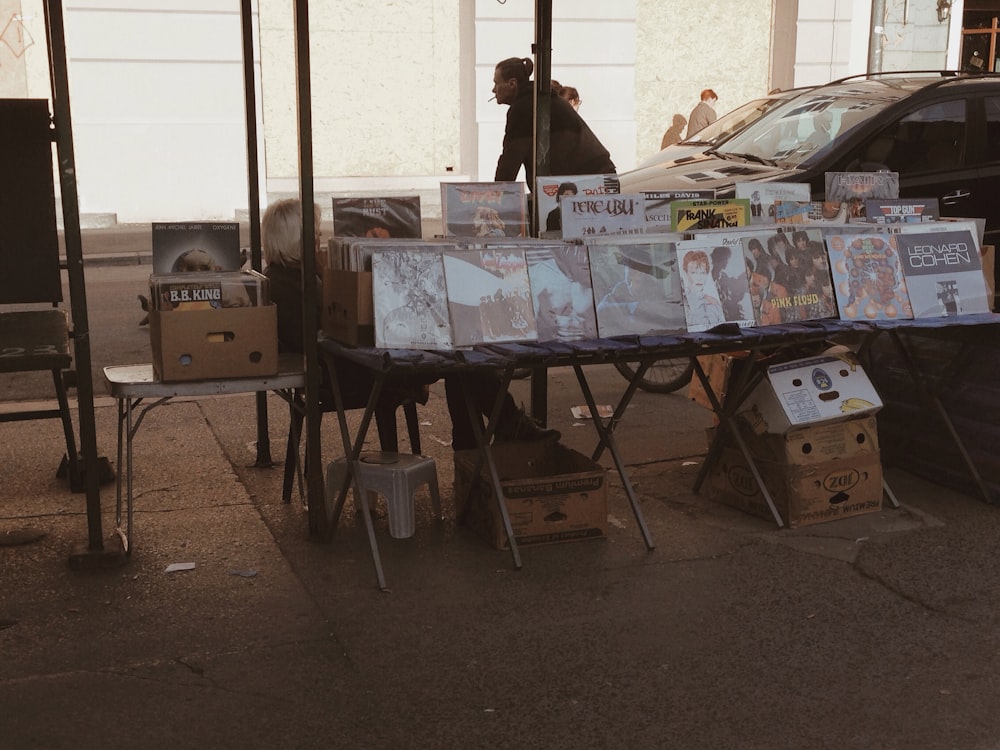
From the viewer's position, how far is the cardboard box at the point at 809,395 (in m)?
4.89

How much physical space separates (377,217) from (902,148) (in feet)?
15.2

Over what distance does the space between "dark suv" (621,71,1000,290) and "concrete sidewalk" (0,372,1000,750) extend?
317 cm

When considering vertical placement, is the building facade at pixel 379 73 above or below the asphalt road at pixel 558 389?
above

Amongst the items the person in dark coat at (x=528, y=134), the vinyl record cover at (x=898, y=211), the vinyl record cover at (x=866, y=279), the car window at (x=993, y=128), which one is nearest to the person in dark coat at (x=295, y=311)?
the vinyl record cover at (x=866, y=279)

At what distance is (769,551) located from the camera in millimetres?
4730

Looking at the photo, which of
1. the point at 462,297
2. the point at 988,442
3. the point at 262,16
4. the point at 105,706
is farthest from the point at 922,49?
the point at 105,706

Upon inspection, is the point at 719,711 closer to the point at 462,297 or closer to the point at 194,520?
the point at 462,297

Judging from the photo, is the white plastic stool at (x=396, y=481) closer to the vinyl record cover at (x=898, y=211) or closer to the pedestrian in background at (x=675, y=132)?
the vinyl record cover at (x=898, y=211)

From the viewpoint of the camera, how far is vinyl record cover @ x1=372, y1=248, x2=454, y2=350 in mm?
4340

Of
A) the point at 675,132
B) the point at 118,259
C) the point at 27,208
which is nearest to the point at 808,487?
the point at 27,208

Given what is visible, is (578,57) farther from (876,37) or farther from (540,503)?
(540,503)

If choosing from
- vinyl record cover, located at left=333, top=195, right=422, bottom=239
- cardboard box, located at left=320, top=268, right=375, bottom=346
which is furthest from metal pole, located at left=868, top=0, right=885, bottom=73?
cardboard box, located at left=320, top=268, right=375, bottom=346

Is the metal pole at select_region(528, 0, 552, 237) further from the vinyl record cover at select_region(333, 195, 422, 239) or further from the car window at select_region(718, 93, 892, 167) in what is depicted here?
the car window at select_region(718, 93, 892, 167)

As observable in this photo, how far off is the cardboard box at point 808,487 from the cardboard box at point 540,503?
0.73 metres
